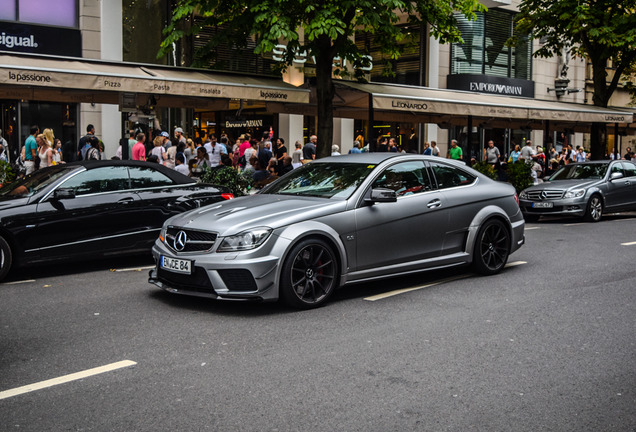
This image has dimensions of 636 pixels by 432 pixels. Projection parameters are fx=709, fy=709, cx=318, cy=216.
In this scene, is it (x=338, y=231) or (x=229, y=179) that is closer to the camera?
(x=338, y=231)

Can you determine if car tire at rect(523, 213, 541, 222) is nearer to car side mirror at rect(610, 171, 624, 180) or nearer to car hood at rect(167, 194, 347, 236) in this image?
car side mirror at rect(610, 171, 624, 180)

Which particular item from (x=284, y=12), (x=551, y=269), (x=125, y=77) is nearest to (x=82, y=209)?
(x=125, y=77)

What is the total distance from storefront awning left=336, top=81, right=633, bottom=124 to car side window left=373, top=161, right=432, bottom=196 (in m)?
8.50

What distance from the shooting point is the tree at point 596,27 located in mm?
21781

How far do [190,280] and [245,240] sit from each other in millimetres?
677

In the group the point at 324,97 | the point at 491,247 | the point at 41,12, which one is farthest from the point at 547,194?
the point at 41,12

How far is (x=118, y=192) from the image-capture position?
9430 millimetres

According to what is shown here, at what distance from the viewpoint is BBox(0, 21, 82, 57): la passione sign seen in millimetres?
18859

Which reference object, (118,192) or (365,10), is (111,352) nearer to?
(118,192)

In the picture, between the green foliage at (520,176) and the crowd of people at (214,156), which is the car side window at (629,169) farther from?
the crowd of people at (214,156)

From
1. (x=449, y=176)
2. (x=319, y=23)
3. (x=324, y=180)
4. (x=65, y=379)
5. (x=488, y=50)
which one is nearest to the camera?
(x=65, y=379)

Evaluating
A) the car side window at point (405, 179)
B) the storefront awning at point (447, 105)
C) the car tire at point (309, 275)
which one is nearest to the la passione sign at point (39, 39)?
the storefront awning at point (447, 105)

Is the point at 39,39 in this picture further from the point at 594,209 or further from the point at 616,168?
the point at 616,168

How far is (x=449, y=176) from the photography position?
855cm
